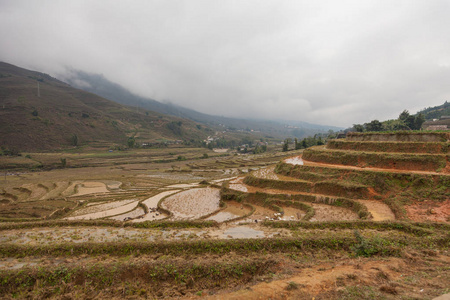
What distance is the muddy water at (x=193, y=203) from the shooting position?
67.7 ft

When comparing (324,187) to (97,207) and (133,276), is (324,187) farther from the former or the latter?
(97,207)

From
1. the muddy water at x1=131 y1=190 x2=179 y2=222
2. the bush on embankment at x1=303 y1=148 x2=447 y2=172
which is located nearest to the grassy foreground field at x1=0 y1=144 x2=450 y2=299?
the muddy water at x1=131 y1=190 x2=179 y2=222

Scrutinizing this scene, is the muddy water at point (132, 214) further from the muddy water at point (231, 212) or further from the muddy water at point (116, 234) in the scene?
the muddy water at point (231, 212)

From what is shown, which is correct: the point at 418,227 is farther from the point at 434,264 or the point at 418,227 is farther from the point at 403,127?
the point at 403,127

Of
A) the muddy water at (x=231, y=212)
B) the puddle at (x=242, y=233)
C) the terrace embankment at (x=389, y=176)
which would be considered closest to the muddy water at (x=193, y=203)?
the muddy water at (x=231, y=212)

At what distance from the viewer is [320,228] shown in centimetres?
1342

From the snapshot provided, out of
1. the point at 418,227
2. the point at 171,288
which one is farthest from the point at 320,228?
the point at 171,288

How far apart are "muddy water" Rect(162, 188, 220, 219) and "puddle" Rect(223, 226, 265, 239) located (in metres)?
6.14

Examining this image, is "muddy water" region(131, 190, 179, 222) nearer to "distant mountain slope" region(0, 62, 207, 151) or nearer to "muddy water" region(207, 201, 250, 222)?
"muddy water" region(207, 201, 250, 222)

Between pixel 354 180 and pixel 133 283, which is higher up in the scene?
pixel 354 180

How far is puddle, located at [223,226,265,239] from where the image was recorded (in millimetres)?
12812

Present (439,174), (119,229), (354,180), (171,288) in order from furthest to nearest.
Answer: (354,180), (439,174), (119,229), (171,288)

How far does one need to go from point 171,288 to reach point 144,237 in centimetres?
552

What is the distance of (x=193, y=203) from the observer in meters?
24.1
